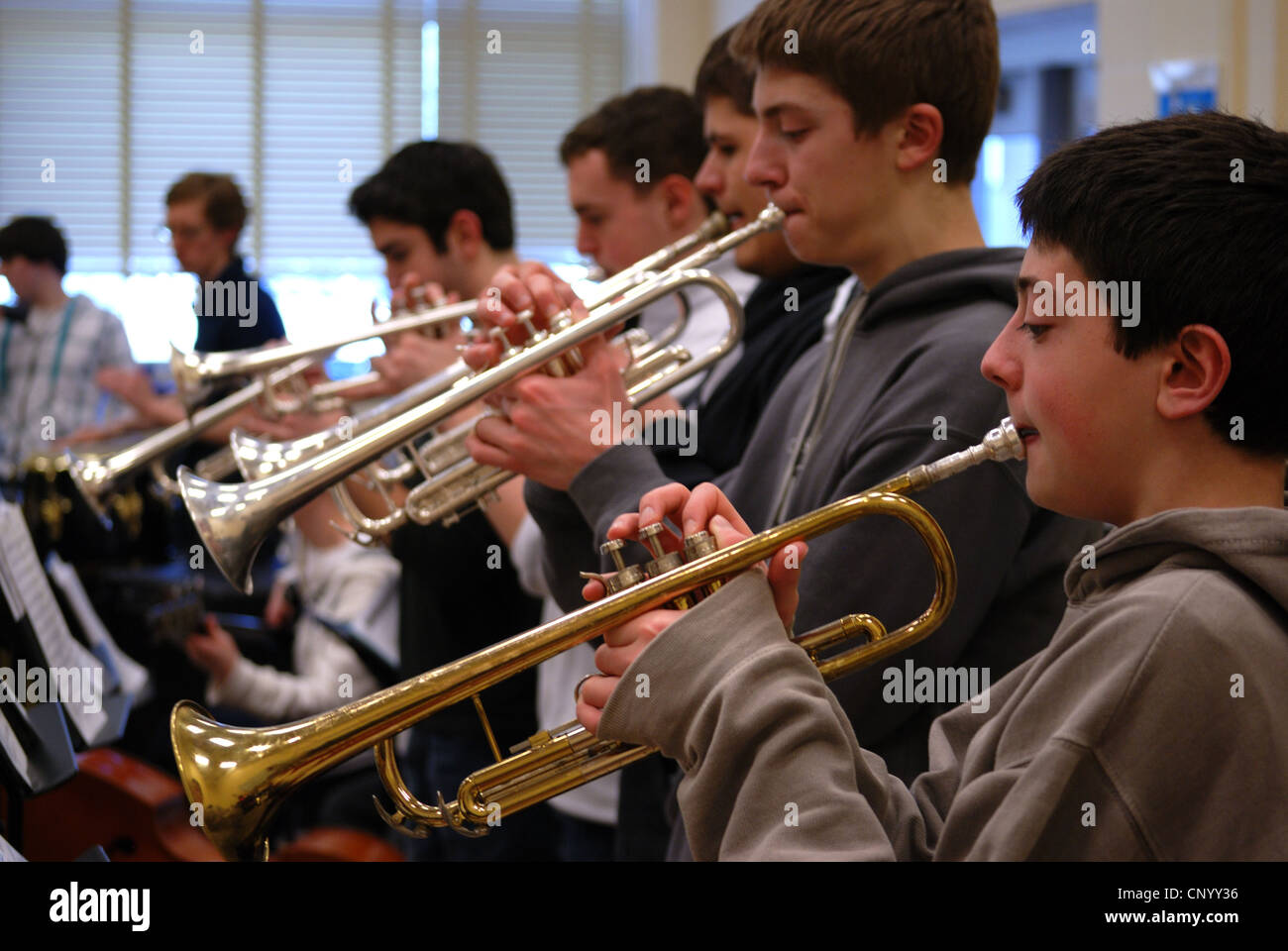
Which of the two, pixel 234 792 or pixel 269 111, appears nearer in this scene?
pixel 234 792

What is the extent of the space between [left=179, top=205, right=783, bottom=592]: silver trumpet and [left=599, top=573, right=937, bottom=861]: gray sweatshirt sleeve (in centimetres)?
66

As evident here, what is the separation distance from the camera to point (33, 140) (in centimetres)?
626

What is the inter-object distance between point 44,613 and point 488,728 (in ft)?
2.52

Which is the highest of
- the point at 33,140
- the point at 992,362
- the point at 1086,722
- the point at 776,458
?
the point at 33,140

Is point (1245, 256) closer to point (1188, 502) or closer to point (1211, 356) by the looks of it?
point (1211, 356)

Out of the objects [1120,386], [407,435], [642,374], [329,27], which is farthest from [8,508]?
[329,27]

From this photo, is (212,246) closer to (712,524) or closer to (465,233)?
(465,233)

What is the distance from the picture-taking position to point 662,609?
3.84 feet

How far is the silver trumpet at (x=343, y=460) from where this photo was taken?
1.69m

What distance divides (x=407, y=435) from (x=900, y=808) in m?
0.88

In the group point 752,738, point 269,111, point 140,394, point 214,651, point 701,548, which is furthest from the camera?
point 269,111
